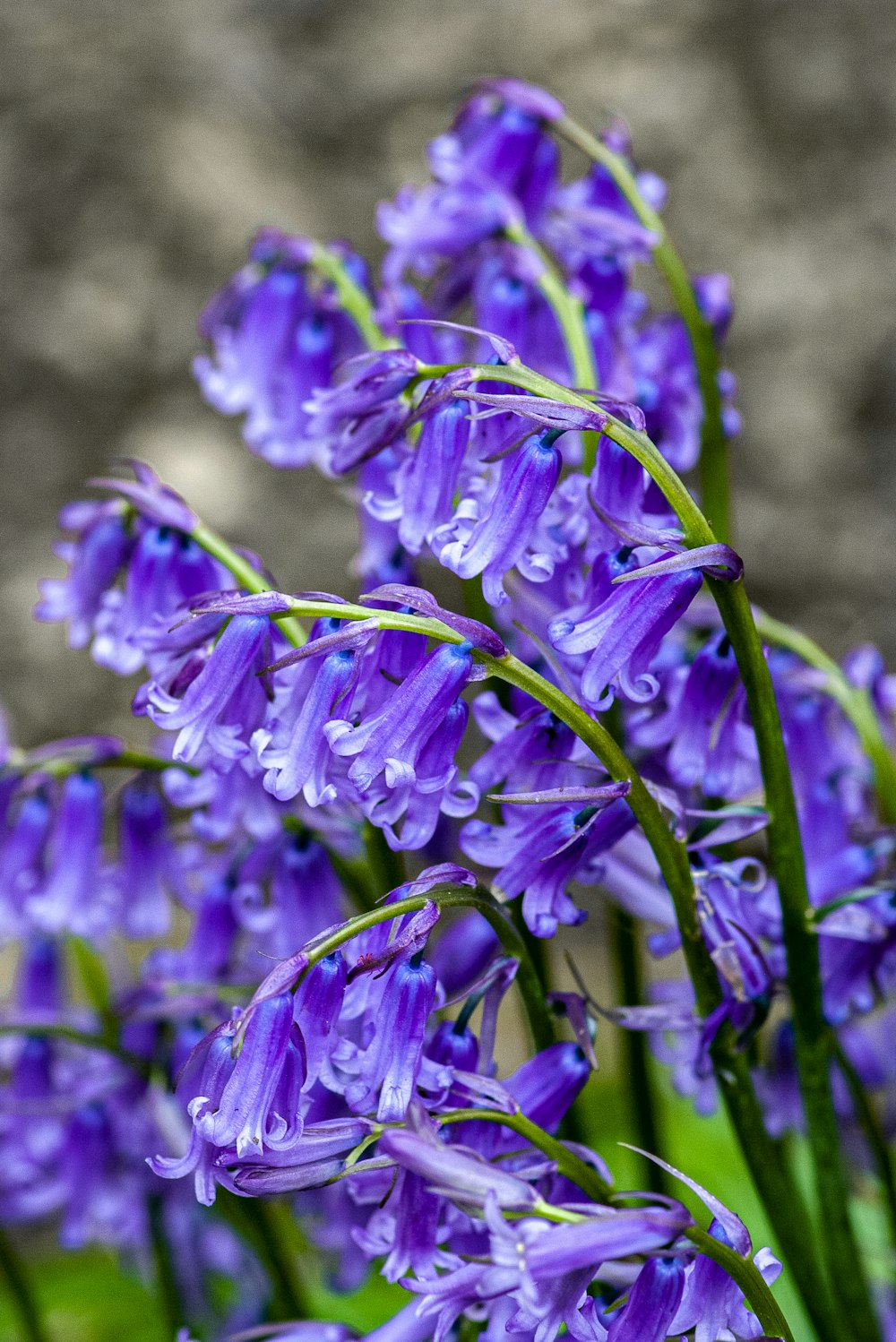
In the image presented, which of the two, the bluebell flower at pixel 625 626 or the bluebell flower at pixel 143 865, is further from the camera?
the bluebell flower at pixel 143 865

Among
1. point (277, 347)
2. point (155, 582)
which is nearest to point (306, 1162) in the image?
point (155, 582)

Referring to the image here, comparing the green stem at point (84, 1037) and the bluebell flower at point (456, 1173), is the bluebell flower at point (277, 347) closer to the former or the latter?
the green stem at point (84, 1037)

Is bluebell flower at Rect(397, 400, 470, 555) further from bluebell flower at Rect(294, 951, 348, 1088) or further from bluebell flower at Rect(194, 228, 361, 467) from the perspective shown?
bluebell flower at Rect(194, 228, 361, 467)

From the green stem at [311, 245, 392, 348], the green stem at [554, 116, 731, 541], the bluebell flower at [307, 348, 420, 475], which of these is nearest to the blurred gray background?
the green stem at [311, 245, 392, 348]

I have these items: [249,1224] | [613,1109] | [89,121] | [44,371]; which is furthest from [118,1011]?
[89,121]

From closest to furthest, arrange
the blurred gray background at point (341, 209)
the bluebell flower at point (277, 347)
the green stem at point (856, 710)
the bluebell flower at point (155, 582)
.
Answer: the bluebell flower at point (155, 582)
the green stem at point (856, 710)
the bluebell flower at point (277, 347)
the blurred gray background at point (341, 209)

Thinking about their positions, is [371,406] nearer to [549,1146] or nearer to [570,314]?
[570,314]

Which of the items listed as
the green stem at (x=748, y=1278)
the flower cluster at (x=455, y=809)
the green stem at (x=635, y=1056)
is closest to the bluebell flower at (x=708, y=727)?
the flower cluster at (x=455, y=809)

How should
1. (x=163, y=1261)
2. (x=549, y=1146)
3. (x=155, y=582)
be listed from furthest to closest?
(x=163, y=1261) < (x=155, y=582) < (x=549, y=1146)
